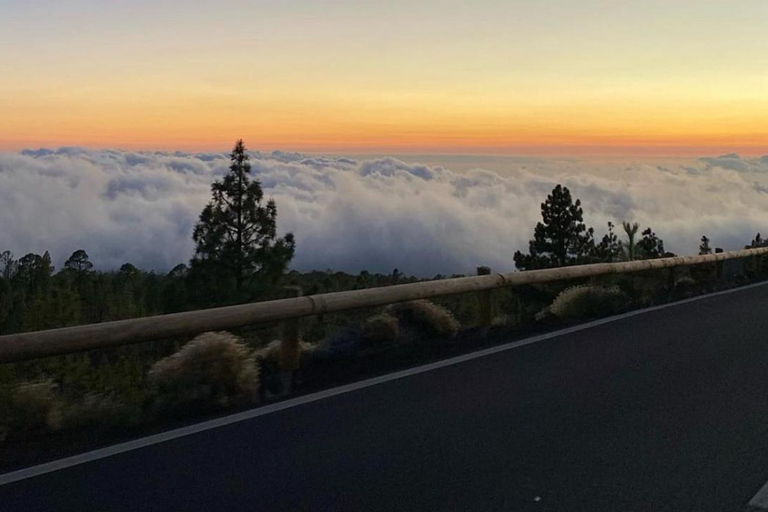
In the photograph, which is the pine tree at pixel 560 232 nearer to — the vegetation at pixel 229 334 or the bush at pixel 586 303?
the vegetation at pixel 229 334

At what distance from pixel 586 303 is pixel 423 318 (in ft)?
11.9

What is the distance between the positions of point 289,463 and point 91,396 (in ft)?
8.30

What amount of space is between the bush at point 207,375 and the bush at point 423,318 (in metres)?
3.39

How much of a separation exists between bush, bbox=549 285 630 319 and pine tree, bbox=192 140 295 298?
28281 mm

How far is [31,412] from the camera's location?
7023 mm

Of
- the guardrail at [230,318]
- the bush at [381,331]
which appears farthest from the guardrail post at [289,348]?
the bush at [381,331]

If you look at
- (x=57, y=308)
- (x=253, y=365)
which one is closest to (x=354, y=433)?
(x=253, y=365)

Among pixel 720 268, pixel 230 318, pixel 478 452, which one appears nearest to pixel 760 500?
pixel 478 452

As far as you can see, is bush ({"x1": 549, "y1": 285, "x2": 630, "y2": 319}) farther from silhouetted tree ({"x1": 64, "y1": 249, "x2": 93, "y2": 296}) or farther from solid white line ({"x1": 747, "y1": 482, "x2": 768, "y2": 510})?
silhouetted tree ({"x1": 64, "y1": 249, "x2": 93, "y2": 296})

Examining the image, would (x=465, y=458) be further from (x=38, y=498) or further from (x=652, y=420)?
(x=38, y=498)

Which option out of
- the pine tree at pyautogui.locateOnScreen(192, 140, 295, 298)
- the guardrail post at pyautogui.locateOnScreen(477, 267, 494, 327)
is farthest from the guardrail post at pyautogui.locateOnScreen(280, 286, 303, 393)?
the pine tree at pyautogui.locateOnScreen(192, 140, 295, 298)

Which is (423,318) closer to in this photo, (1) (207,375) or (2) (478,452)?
(1) (207,375)

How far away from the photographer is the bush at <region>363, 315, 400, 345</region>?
10.8m

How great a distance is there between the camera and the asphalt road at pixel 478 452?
5.33m
